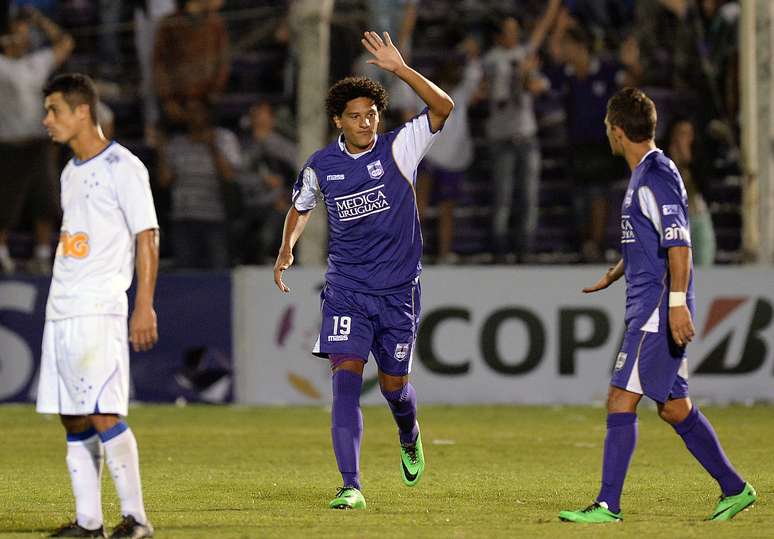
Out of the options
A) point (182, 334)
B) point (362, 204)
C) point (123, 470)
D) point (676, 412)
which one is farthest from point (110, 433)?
point (182, 334)

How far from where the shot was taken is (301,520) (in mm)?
8039

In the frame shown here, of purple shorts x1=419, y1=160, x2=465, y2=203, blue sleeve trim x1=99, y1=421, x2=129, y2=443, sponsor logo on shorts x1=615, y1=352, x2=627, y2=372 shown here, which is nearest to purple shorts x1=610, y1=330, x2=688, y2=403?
sponsor logo on shorts x1=615, y1=352, x2=627, y2=372

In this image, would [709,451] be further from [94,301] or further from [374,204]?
[94,301]

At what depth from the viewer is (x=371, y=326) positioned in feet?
30.0

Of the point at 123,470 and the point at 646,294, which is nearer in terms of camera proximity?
the point at 123,470

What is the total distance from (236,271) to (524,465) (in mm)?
5581

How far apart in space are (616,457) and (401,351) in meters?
1.80

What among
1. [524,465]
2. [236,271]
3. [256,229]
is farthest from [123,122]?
[524,465]

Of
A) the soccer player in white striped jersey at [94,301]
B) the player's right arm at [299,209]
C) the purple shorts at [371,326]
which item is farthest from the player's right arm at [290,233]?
the soccer player in white striped jersey at [94,301]

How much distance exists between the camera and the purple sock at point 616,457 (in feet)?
25.8

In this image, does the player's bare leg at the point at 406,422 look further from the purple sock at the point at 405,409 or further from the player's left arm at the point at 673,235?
the player's left arm at the point at 673,235

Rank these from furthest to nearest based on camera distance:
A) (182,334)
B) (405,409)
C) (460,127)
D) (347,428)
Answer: (460,127) < (182,334) < (405,409) < (347,428)

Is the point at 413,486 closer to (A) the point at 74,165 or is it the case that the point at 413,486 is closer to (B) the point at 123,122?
(A) the point at 74,165

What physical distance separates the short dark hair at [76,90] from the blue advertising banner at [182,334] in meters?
8.73
